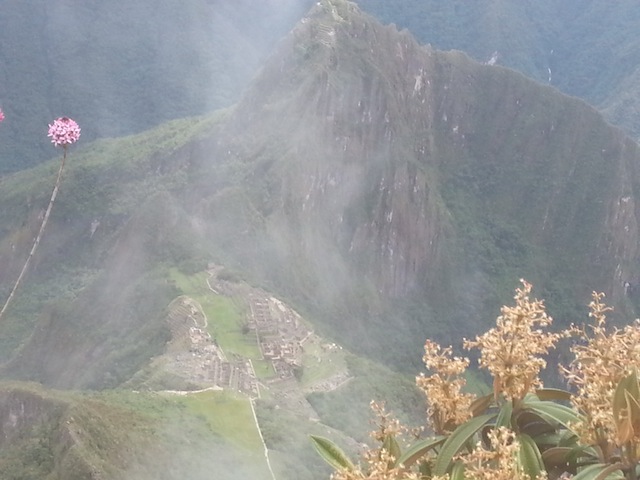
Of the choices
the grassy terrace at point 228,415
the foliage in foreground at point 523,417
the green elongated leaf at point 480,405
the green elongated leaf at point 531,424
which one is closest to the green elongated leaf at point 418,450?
Answer: the foliage in foreground at point 523,417

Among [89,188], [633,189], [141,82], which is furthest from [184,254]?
[141,82]

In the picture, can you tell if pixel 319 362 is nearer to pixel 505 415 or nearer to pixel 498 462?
pixel 505 415

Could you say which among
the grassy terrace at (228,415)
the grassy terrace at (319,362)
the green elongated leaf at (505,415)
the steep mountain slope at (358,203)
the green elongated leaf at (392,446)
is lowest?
the green elongated leaf at (392,446)

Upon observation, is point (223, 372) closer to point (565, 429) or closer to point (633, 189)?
point (565, 429)

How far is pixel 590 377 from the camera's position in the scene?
4.61 m

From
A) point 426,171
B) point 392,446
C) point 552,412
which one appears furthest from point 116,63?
point 552,412

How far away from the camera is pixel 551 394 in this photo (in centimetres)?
545

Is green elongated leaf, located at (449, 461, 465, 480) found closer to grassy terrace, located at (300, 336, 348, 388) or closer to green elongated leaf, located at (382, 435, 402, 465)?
green elongated leaf, located at (382, 435, 402, 465)

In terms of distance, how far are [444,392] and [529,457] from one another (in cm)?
75

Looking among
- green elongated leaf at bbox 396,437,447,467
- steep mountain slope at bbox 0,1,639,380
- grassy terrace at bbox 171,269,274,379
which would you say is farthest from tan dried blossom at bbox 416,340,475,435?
steep mountain slope at bbox 0,1,639,380

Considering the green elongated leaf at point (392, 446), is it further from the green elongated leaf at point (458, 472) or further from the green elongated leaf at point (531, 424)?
the green elongated leaf at point (531, 424)

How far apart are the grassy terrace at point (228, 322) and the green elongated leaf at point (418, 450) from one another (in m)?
38.4

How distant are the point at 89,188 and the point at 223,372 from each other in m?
54.5

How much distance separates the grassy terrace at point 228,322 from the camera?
4431 cm
